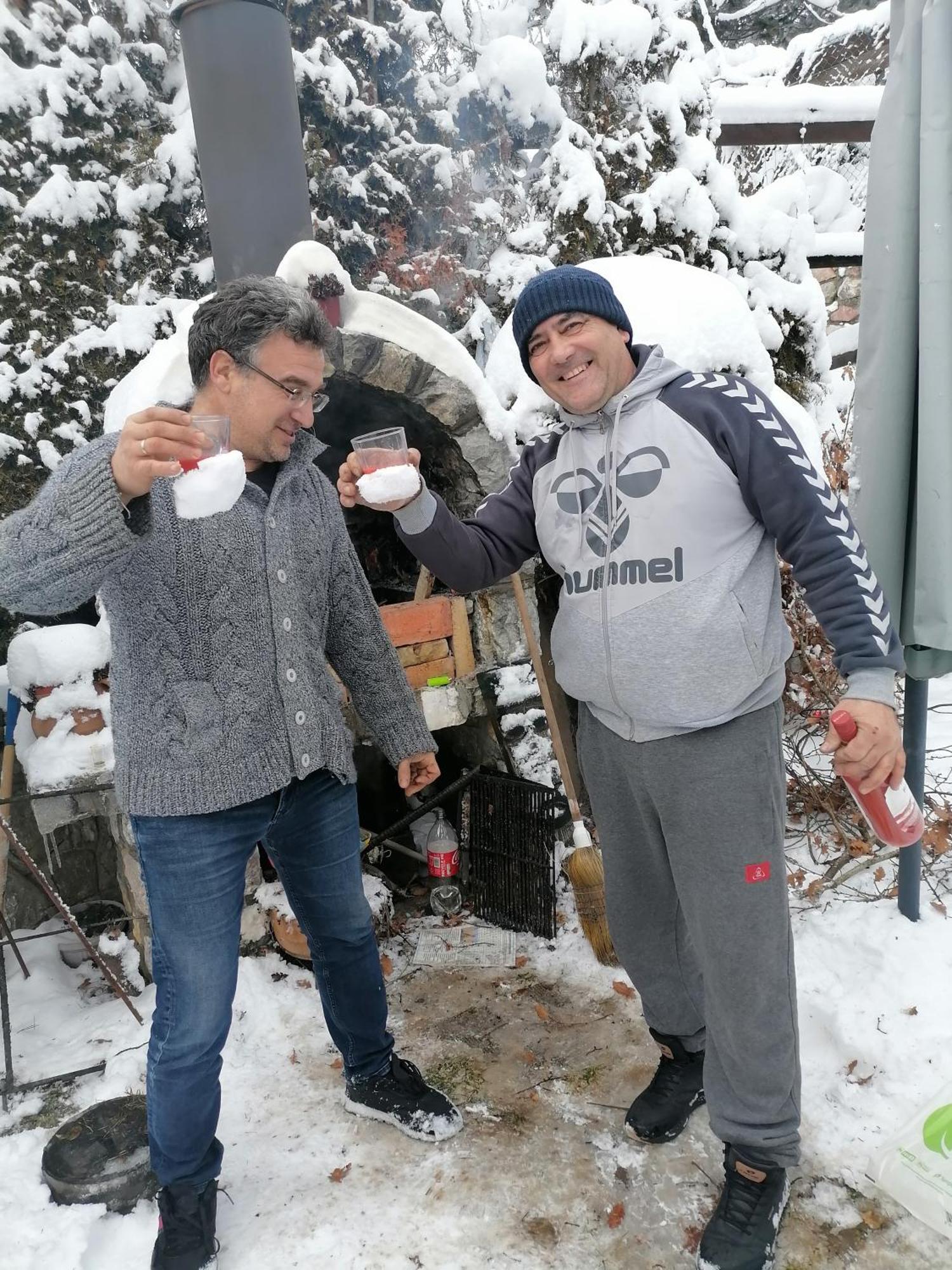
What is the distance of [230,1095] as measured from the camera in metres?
2.88

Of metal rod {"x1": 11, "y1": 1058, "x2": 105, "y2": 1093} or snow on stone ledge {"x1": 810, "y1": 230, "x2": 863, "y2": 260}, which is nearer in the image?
metal rod {"x1": 11, "y1": 1058, "x2": 105, "y2": 1093}

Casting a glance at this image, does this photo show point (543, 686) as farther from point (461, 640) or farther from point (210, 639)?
point (210, 639)

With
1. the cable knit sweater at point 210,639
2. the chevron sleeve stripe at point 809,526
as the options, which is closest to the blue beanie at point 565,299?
the chevron sleeve stripe at point 809,526

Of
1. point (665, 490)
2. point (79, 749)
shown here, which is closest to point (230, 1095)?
point (79, 749)

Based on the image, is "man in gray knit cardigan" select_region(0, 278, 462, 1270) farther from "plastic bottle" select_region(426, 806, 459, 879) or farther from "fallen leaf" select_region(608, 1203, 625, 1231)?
"plastic bottle" select_region(426, 806, 459, 879)

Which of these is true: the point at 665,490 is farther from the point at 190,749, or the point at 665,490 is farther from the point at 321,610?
the point at 190,749

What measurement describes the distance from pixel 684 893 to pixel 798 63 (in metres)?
6.80

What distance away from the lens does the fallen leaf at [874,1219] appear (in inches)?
85.5

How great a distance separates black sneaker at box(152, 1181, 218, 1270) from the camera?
2084 millimetres

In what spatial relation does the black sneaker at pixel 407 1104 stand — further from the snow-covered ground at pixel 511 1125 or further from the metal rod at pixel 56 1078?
the metal rod at pixel 56 1078

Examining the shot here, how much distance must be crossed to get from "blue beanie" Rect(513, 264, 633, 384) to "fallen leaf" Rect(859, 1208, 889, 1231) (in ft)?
8.06

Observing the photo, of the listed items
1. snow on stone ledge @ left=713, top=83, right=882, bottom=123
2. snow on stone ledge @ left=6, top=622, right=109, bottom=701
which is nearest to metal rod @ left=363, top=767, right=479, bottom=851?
snow on stone ledge @ left=6, top=622, right=109, bottom=701

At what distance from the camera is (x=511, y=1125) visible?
8.79 feet

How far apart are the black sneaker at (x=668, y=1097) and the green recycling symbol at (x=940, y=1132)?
608mm
